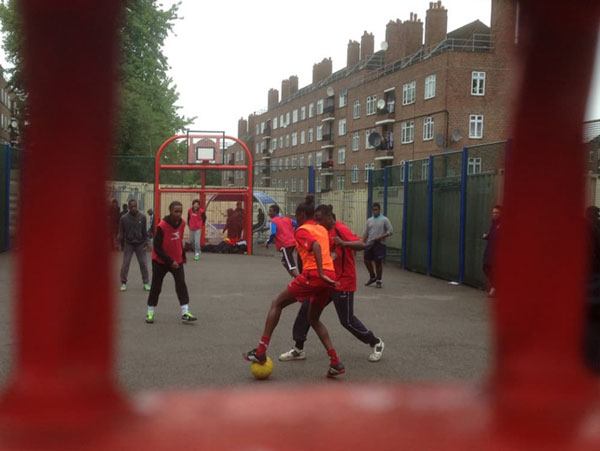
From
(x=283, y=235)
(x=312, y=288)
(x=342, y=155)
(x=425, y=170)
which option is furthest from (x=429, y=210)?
(x=342, y=155)

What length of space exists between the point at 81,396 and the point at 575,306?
358 mm

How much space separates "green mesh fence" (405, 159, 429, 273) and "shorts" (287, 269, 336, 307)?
10.7 metres

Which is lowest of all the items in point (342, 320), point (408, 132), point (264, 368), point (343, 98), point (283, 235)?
point (264, 368)

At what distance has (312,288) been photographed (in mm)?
6949

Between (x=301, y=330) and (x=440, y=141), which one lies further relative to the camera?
(x=440, y=141)

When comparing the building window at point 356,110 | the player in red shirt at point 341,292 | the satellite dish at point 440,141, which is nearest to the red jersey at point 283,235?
the player in red shirt at point 341,292

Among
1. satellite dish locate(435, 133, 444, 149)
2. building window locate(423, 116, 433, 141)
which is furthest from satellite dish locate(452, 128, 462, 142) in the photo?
building window locate(423, 116, 433, 141)

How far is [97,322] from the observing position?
515 mm

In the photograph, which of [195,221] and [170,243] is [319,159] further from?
[170,243]

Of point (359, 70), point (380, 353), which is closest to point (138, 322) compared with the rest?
point (380, 353)

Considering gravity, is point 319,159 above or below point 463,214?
above

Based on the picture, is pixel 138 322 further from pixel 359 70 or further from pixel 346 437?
pixel 359 70

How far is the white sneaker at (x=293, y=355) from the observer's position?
7371 millimetres

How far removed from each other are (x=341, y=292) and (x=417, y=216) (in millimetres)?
10930
